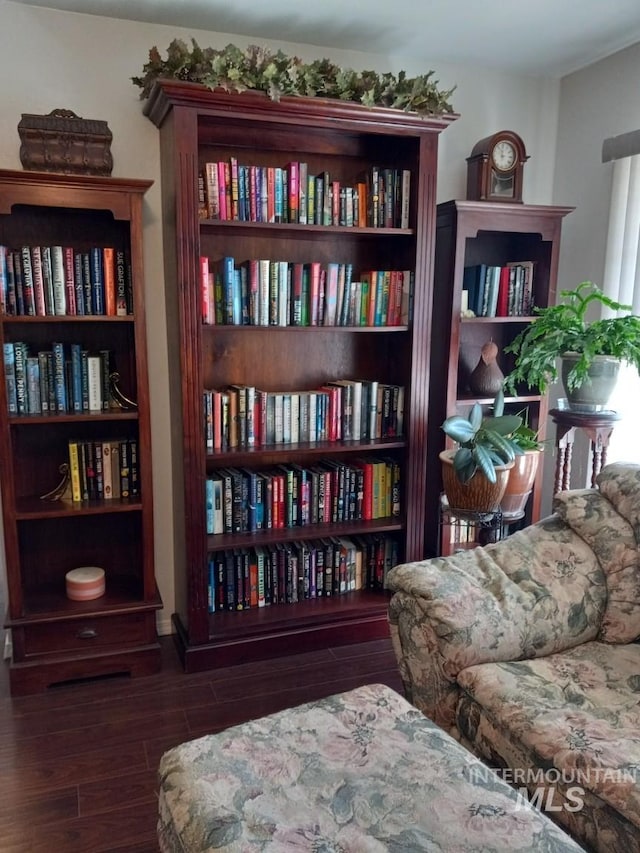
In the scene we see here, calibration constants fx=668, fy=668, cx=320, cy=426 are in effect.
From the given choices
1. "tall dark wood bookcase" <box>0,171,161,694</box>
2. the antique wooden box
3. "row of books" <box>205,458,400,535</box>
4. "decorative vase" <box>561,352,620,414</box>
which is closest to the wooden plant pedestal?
"decorative vase" <box>561,352,620,414</box>

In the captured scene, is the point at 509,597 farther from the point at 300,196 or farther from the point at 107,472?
the point at 300,196

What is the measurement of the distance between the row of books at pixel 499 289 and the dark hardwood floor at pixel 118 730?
4.99ft

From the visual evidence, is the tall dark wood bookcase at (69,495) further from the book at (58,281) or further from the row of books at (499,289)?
the row of books at (499,289)

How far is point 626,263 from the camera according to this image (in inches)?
109

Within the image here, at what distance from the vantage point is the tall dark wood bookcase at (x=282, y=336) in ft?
7.64

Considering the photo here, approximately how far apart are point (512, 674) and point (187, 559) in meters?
1.28

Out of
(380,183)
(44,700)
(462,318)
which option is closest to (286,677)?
(44,700)

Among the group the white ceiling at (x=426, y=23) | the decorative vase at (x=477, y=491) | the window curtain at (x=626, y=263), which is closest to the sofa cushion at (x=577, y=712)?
the decorative vase at (x=477, y=491)

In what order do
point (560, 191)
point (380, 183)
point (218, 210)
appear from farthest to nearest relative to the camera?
point (560, 191) < point (380, 183) < point (218, 210)

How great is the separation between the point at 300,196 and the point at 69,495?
1.43 meters

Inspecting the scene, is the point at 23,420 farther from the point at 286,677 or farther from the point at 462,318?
the point at 462,318

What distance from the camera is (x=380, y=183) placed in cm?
263

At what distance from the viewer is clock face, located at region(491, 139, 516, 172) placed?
2797 millimetres

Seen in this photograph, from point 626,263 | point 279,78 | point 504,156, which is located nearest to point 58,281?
point 279,78
